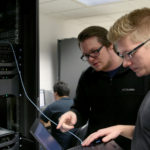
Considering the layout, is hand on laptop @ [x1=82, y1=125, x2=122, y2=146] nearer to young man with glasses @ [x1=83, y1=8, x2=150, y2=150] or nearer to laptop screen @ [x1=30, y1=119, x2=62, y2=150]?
young man with glasses @ [x1=83, y1=8, x2=150, y2=150]

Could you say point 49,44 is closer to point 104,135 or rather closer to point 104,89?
point 104,89

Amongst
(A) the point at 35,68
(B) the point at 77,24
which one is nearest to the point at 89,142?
(A) the point at 35,68

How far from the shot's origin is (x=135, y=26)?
0.67 m

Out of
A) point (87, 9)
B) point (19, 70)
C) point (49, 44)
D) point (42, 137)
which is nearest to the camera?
point (42, 137)

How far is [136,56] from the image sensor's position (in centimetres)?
69

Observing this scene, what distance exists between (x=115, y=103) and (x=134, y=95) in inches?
3.9

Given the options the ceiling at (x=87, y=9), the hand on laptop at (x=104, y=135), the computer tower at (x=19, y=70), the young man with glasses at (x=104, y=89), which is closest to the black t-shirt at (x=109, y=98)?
the young man with glasses at (x=104, y=89)

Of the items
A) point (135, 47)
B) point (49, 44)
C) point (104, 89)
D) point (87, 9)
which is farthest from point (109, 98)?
point (49, 44)

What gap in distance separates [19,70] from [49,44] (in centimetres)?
305

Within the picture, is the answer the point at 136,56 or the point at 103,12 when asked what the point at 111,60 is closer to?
the point at 136,56

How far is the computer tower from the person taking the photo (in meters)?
0.76

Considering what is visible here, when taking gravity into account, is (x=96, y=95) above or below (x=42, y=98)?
above

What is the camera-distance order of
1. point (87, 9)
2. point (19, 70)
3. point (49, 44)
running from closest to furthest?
1. point (19, 70)
2. point (87, 9)
3. point (49, 44)

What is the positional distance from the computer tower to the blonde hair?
0.28 m
